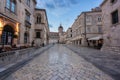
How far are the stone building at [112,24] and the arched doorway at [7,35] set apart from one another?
12.3 m

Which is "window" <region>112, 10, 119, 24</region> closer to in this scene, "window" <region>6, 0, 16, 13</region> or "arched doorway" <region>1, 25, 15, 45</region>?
"window" <region>6, 0, 16, 13</region>

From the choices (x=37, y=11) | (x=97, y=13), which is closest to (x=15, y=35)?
(x=37, y=11)

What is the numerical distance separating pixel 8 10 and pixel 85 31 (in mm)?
24173

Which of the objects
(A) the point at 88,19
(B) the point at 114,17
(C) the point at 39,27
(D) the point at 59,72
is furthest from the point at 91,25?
(D) the point at 59,72

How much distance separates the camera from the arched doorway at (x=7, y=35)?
11.2 metres

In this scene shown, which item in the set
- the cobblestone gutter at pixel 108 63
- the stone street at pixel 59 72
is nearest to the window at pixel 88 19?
the cobblestone gutter at pixel 108 63

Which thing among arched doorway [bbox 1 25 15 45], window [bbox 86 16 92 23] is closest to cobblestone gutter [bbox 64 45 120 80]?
arched doorway [bbox 1 25 15 45]

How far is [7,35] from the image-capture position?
12.0 m

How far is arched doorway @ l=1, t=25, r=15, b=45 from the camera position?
36.9ft

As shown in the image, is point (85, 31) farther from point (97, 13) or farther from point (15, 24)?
point (15, 24)

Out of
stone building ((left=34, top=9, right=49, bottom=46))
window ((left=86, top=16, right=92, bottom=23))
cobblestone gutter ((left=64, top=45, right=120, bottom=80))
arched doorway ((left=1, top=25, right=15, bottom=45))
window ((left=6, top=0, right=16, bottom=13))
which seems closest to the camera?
cobblestone gutter ((left=64, top=45, right=120, bottom=80))

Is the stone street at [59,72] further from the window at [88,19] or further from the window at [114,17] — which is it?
the window at [88,19]

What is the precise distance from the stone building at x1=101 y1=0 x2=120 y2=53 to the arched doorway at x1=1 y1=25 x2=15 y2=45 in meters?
12.3

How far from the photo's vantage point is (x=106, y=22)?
15.7 meters
